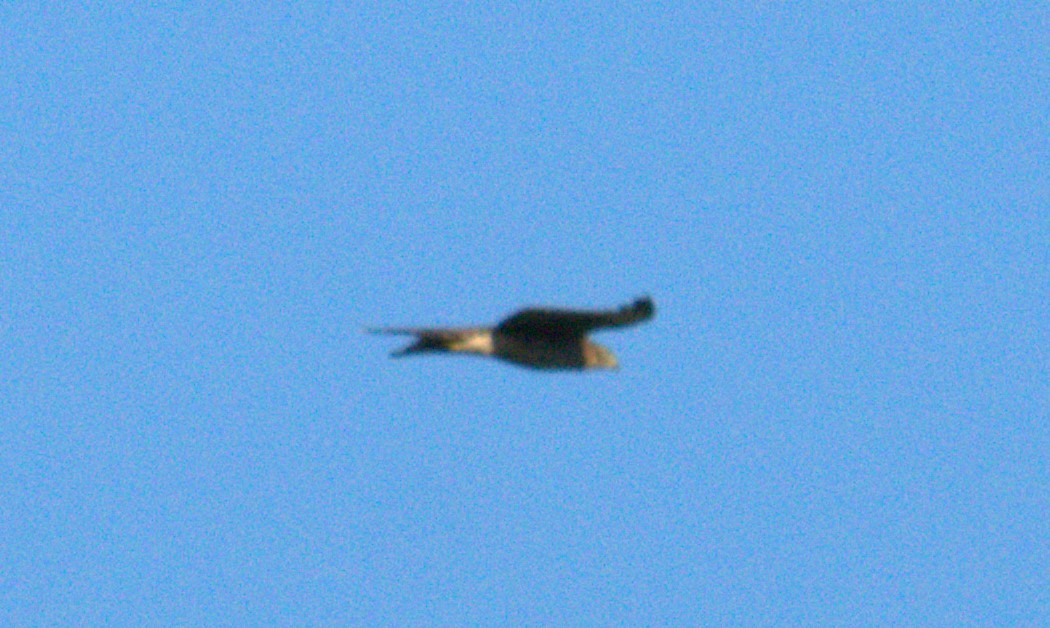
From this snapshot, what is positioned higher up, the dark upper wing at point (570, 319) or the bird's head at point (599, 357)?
the bird's head at point (599, 357)

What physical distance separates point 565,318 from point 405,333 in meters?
2.39

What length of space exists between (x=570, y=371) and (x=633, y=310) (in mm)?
2157

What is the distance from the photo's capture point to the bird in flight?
52562 millimetres

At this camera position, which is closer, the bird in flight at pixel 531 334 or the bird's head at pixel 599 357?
the bird in flight at pixel 531 334

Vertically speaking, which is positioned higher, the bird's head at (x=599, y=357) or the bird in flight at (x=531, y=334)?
the bird's head at (x=599, y=357)

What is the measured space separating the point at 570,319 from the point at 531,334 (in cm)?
84

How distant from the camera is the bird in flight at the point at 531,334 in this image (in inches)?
2069

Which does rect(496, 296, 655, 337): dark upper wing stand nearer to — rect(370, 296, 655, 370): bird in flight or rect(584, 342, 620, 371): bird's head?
rect(370, 296, 655, 370): bird in flight

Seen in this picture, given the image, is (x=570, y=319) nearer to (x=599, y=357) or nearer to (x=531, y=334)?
(x=531, y=334)

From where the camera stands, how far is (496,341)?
2092 inches

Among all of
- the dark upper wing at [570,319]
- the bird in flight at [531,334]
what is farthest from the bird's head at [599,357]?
the dark upper wing at [570,319]

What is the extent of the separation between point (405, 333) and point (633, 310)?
3399 mm

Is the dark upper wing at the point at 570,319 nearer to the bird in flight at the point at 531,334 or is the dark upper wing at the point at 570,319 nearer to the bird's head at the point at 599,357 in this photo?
the bird in flight at the point at 531,334

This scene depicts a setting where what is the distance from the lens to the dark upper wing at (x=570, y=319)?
52.5 m
